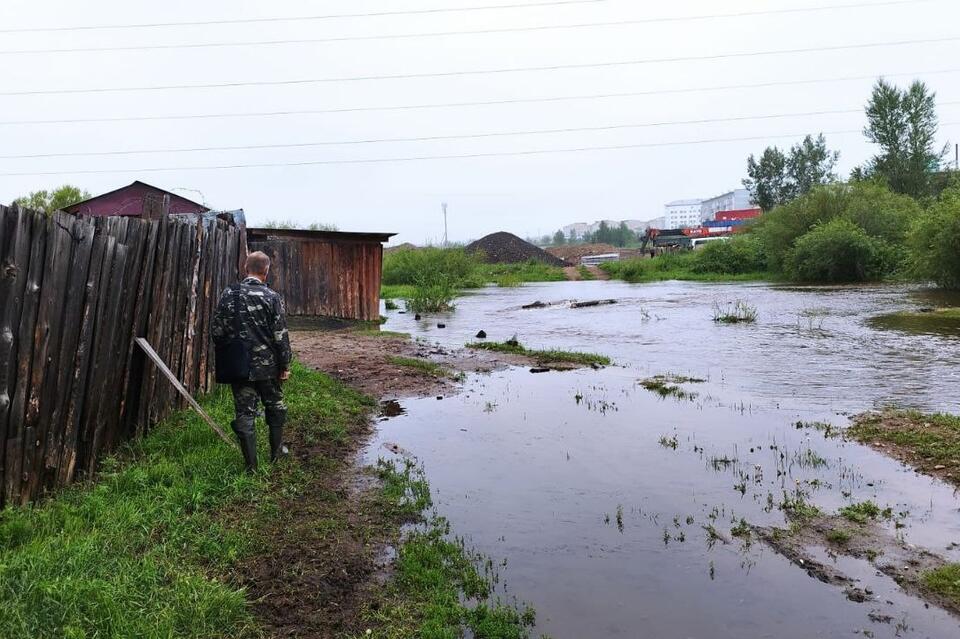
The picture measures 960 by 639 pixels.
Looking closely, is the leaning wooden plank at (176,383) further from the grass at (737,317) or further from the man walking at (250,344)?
the grass at (737,317)

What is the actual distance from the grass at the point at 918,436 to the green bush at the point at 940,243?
2337cm

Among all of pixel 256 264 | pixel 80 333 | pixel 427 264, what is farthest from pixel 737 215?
pixel 80 333

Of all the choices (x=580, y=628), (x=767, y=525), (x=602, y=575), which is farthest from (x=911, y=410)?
(x=580, y=628)

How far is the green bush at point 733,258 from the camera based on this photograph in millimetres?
52312

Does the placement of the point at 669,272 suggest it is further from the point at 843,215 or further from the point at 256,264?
the point at 256,264

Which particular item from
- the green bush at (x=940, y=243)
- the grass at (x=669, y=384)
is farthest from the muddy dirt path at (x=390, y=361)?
the green bush at (x=940, y=243)

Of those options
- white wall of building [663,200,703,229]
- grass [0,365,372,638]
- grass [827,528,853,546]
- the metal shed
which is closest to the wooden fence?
grass [0,365,372,638]

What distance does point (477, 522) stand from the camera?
4.99m

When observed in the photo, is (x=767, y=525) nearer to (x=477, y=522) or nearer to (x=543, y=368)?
(x=477, y=522)

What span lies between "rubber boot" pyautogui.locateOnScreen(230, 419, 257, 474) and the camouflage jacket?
360 millimetres

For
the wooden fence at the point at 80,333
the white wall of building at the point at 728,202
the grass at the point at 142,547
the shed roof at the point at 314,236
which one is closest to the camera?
the grass at the point at 142,547

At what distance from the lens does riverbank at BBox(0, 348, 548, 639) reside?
3.22 m

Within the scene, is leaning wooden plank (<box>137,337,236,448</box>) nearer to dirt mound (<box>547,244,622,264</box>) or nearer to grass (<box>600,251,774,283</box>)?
grass (<box>600,251,774,283</box>)

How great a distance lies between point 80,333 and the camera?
15.6 ft
